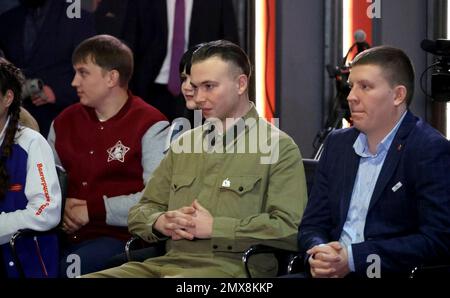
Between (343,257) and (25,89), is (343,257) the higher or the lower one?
the lower one

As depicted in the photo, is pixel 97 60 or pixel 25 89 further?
pixel 25 89

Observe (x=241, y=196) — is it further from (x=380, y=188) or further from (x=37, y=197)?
(x=37, y=197)

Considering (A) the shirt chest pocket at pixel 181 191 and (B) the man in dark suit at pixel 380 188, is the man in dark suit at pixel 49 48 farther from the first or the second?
(B) the man in dark suit at pixel 380 188

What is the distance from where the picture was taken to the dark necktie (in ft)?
19.6

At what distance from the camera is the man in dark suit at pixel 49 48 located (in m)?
5.66

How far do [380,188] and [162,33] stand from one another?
3.01 metres

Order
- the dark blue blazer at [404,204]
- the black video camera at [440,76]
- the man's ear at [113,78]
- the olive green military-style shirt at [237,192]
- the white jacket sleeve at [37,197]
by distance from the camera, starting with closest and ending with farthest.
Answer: the dark blue blazer at [404,204] → the olive green military-style shirt at [237,192] → the white jacket sleeve at [37,197] → the black video camera at [440,76] → the man's ear at [113,78]

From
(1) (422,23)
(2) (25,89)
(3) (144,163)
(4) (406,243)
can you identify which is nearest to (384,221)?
(4) (406,243)

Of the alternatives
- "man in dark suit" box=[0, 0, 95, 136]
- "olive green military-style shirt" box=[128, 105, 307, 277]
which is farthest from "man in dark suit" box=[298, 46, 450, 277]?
"man in dark suit" box=[0, 0, 95, 136]

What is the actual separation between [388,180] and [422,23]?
11.0 ft

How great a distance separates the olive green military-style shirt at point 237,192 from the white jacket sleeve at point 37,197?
13.8 inches

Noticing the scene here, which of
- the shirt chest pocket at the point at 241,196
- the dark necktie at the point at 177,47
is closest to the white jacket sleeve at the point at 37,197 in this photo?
the shirt chest pocket at the point at 241,196

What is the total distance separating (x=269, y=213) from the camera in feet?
11.7

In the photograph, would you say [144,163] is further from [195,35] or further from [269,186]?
[195,35]
